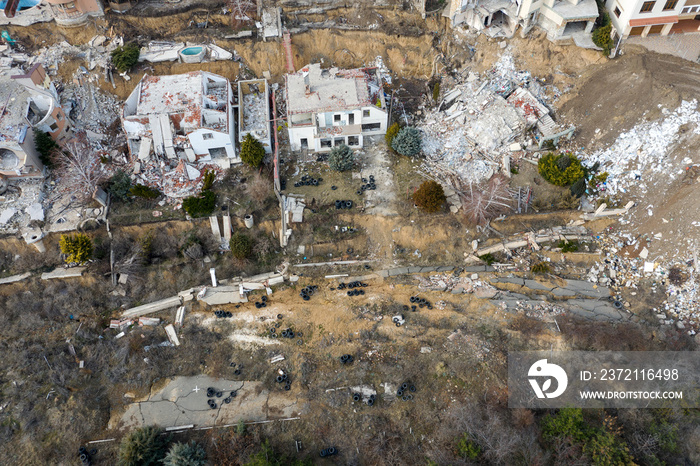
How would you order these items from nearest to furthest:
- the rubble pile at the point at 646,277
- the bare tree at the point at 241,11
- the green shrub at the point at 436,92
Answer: the rubble pile at the point at 646,277 → the green shrub at the point at 436,92 → the bare tree at the point at 241,11

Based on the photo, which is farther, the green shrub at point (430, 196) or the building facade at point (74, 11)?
the building facade at point (74, 11)

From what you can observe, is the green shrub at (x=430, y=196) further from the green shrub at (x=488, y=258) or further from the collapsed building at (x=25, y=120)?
the collapsed building at (x=25, y=120)

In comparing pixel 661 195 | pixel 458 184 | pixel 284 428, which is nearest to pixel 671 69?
pixel 661 195

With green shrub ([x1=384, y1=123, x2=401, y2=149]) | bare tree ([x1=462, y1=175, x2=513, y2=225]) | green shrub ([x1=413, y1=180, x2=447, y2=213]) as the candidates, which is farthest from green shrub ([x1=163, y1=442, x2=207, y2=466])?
green shrub ([x1=384, y1=123, x2=401, y2=149])

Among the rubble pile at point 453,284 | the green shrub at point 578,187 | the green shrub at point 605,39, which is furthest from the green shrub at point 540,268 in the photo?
the green shrub at point 605,39

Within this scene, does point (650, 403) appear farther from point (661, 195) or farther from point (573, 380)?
point (661, 195)

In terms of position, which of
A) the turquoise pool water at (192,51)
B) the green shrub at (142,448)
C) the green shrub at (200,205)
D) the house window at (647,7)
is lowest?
the green shrub at (142,448)
